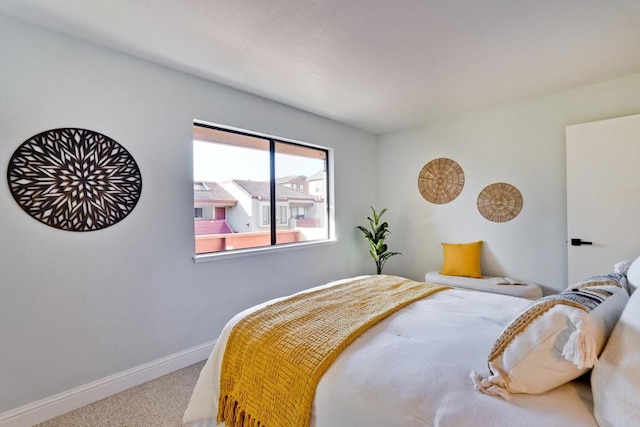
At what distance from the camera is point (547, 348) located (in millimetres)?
888

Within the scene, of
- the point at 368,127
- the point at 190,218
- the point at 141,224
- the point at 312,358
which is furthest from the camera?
the point at 368,127

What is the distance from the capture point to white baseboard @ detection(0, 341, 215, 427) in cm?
174

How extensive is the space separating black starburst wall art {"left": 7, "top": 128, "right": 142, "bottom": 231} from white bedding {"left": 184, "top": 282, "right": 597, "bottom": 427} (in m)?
1.31

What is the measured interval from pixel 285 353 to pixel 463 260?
2882 millimetres

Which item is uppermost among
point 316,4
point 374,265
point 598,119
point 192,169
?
point 316,4

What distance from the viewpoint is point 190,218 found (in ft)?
8.15

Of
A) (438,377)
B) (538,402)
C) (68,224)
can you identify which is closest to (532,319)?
(538,402)

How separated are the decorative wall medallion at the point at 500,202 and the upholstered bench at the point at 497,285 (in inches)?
28.8

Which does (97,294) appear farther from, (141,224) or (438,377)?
(438,377)

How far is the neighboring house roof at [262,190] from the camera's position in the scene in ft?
9.87

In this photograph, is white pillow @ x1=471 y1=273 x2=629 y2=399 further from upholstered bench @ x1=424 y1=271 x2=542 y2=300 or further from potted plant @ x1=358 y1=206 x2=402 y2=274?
potted plant @ x1=358 y1=206 x2=402 y2=274

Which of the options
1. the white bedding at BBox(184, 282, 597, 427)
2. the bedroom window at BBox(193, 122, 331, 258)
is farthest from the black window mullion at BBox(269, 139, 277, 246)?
the white bedding at BBox(184, 282, 597, 427)

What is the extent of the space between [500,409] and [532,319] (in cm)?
31

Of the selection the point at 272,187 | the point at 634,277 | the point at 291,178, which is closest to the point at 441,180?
the point at 291,178
